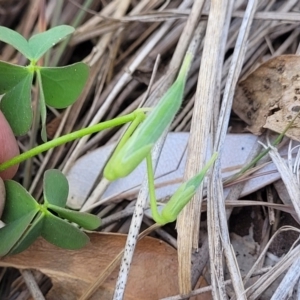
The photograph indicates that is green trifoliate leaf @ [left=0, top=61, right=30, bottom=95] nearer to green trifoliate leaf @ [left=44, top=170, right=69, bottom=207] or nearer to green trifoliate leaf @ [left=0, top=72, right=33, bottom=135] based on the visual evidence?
green trifoliate leaf @ [left=0, top=72, right=33, bottom=135]

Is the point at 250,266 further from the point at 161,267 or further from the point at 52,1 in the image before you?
the point at 52,1

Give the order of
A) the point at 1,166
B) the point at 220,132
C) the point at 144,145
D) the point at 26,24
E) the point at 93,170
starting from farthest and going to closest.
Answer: the point at 26,24, the point at 93,170, the point at 220,132, the point at 1,166, the point at 144,145

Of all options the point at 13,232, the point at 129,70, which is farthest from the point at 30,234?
the point at 129,70

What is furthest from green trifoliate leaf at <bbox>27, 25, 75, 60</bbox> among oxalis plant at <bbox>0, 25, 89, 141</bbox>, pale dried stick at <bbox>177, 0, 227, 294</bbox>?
pale dried stick at <bbox>177, 0, 227, 294</bbox>

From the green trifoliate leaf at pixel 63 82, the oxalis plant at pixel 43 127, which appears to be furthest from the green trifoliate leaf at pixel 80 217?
the green trifoliate leaf at pixel 63 82

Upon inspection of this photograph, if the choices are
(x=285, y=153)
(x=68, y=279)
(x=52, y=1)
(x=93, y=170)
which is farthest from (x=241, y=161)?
(x=52, y=1)
